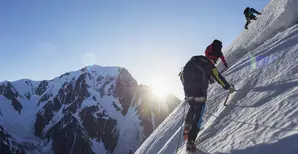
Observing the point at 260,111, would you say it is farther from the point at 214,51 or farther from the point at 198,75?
the point at 214,51

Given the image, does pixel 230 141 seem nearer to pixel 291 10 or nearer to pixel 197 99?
pixel 197 99

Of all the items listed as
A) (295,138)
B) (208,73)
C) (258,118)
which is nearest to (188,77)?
(208,73)

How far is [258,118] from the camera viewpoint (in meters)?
5.07

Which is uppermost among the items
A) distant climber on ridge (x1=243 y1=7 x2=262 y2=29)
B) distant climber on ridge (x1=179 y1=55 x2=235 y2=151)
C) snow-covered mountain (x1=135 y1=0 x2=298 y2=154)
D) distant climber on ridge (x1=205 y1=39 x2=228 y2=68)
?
distant climber on ridge (x1=243 y1=7 x2=262 y2=29)

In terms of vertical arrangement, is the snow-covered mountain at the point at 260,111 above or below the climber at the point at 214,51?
below

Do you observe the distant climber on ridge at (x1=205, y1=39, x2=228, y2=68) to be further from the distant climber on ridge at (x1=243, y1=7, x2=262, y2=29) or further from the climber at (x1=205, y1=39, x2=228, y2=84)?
the distant climber on ridge at (x1=243, y1=7, x2=262, y2=29)

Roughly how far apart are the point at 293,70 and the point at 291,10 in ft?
18.2

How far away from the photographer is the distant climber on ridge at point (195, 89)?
6071mm

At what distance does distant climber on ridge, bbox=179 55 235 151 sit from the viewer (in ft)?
19.9

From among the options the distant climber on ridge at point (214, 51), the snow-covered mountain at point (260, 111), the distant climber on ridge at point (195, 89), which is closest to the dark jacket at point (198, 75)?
the distant climber on ridge at point (195, 89)

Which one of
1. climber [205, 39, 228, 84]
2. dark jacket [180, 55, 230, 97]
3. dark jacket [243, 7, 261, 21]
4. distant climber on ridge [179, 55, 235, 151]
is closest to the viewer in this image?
distant climber on ridge [179, 55, 235, 151]

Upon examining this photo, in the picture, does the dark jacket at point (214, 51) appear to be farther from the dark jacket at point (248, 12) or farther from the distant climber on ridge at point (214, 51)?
the dark jacket at point (248, 12)

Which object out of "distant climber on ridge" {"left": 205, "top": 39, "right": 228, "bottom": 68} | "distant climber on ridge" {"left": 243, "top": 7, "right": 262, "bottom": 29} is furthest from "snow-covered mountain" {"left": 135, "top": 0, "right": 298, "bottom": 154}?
"distant climber on ridge" {"left": 243, "top": 7, "right": 262, "bottom": 29}

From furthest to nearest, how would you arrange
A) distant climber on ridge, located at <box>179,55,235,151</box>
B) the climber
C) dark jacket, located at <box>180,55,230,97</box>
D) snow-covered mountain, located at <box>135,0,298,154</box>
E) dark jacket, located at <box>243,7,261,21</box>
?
dark jacket, located at <box>243,7,261,21</box>
the climber
dark jacket, located at <box>180,55,230,97</box>
distant climber on ridge, located at <box>179,55,235,151</box>
snow-covered mountain, located at <box>135,0,298,154</box>
